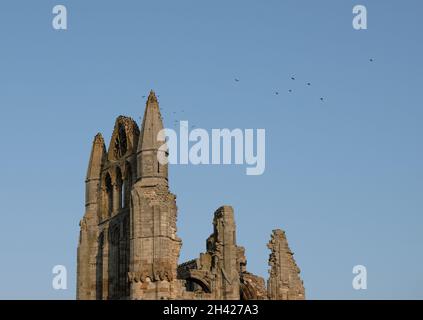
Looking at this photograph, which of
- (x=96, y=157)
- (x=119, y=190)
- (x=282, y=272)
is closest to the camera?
(x=119, y=190)

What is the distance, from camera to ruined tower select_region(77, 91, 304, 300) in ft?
184

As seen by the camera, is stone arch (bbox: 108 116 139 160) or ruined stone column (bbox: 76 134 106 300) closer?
stone arch (bbox: 108 116 139 160)

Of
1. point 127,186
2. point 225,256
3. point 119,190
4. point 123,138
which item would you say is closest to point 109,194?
point 119,190

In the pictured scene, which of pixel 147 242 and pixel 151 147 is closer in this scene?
pixel 147 242

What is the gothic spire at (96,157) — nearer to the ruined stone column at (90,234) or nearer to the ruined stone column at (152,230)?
the ruined stone column at (90,234)

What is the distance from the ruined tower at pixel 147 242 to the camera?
5600 centimetres

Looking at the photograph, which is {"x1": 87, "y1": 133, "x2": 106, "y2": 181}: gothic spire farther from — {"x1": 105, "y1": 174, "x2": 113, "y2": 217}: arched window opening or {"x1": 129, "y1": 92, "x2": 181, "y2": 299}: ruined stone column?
{"x1": 129, "y1": 92, "x2": 181, "y2": 299}: ruined stone column

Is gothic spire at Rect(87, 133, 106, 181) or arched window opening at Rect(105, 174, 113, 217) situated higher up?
gothic spire at Rect(87, 133, 106, 181)

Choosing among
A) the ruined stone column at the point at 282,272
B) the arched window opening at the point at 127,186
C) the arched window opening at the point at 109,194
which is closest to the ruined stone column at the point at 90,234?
the arched window opening at the point at 109,194

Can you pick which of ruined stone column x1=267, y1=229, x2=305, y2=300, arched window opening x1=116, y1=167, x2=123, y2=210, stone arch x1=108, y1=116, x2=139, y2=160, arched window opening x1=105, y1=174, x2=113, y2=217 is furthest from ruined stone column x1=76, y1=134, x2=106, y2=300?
ruined stone column x1=267, y1=229, x2=305, y2=300

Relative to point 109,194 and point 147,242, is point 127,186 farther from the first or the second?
point 147,242

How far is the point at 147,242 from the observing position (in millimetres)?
56094

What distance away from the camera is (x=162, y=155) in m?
58.2
